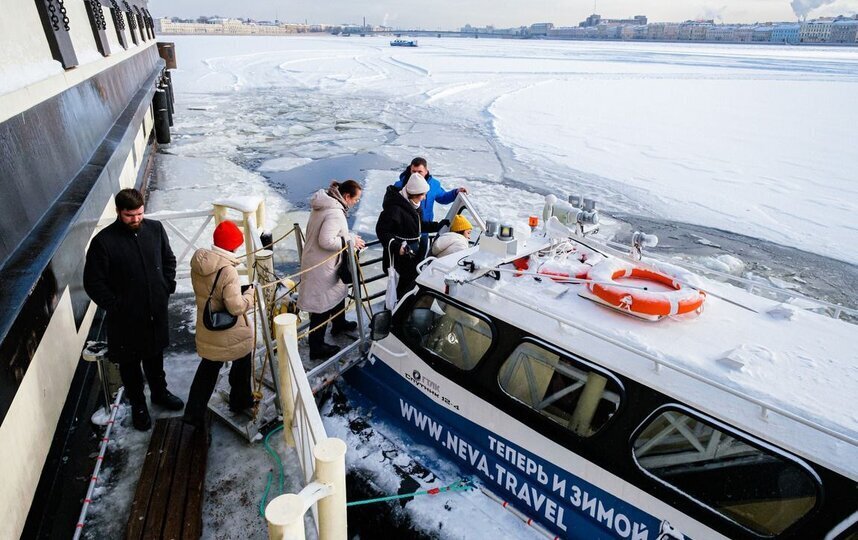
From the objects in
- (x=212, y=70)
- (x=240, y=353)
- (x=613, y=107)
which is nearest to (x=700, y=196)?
(x=240, y=353)

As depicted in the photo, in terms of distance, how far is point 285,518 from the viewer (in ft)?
6.18

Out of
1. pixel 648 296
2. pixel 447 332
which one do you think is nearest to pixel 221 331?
pixel 447 332

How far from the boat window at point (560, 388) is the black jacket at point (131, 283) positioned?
240 centimetres

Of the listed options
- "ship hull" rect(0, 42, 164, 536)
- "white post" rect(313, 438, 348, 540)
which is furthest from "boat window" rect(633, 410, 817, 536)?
"ship hull" rect(0, 42, 164, 536)

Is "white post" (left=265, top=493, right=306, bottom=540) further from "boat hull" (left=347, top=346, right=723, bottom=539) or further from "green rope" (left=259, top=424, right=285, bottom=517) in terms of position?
"green rope" (left=259, top=424, right=285, bottom=517)

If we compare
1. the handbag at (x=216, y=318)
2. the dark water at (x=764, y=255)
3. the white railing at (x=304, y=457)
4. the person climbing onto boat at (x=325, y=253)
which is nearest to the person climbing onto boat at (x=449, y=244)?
the person climbing onto boat at (x=325, y=253)

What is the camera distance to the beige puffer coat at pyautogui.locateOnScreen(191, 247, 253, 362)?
3.47m

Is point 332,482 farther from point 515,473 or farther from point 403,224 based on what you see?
point 403,224

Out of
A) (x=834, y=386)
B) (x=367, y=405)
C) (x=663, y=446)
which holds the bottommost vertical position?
(x=367, y=405)

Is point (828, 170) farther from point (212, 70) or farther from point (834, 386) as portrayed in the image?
point (212, 70)

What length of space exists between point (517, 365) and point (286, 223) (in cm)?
697

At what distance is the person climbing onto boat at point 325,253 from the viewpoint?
13.5 feet

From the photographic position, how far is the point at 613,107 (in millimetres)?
23719

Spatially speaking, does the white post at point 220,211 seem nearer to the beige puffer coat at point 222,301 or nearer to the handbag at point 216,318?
the beige puffer coat at point 222,301
